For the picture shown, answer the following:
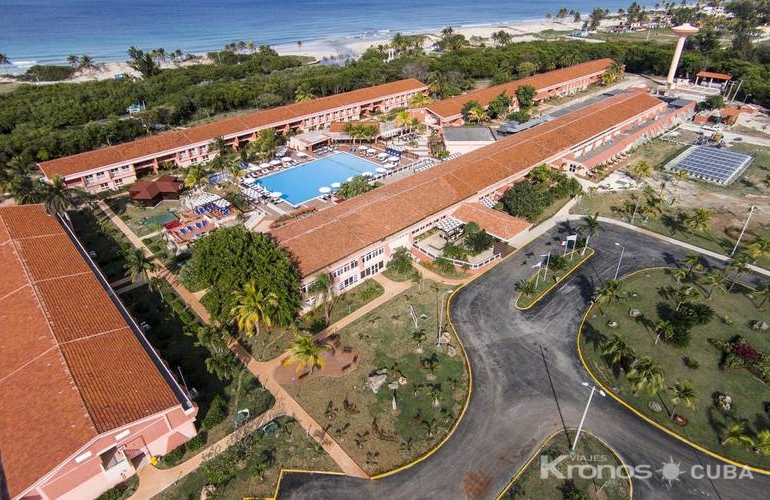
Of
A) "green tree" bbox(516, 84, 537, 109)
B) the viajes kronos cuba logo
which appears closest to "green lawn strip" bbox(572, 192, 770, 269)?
the viajes kronos cuba logo

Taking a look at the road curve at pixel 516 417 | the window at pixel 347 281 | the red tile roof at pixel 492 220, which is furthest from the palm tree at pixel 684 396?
the window at pixel 347 281

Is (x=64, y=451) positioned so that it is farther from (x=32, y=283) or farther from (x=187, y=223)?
(x=187, y=223)

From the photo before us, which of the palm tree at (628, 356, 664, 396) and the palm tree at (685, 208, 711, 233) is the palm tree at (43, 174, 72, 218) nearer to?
the palm tree at (628, 356, 664, 396)

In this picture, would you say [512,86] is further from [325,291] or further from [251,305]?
[251,305]

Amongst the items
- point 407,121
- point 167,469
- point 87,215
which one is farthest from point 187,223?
point 407,121

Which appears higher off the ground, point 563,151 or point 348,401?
point 563,151

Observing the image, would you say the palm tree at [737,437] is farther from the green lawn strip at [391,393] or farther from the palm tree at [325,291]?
the palm tree at [325,291]
